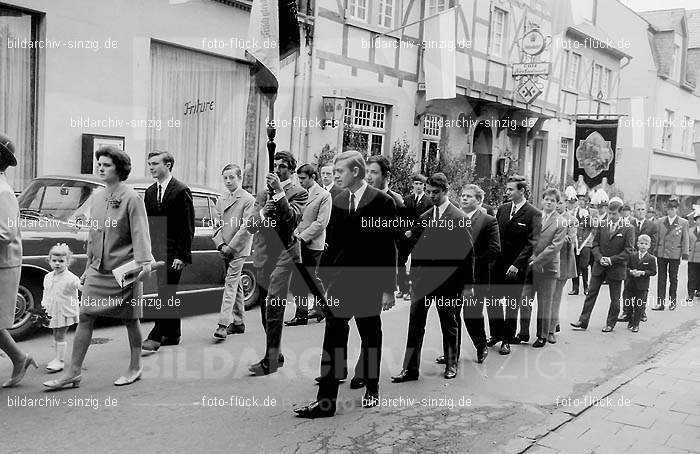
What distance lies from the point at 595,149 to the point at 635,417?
70.1ft

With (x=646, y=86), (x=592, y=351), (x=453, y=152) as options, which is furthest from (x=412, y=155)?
(x=646, y=86)

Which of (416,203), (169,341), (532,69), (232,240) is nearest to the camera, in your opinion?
(169,341)

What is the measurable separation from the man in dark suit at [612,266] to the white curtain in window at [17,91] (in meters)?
8.61

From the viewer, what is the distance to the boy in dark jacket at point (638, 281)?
975 cm

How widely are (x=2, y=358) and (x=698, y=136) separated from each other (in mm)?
40097

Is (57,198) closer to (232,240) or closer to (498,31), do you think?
(232,240)

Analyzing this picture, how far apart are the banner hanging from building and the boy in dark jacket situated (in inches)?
622

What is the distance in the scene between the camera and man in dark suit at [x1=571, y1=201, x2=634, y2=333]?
31.3 ft

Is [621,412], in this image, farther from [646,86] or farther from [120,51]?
[646,86]

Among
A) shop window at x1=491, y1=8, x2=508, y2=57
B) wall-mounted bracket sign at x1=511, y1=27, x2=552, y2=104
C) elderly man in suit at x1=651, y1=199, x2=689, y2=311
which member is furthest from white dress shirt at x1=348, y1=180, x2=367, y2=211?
shop window at x1=491, y1=8, x2=508, y2=57

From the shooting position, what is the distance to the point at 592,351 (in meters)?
8.24

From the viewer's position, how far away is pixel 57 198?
7645 mm

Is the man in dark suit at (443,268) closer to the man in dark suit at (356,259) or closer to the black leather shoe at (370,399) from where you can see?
the black leather shoe at (370,399)

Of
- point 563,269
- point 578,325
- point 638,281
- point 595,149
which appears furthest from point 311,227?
point 595,149
